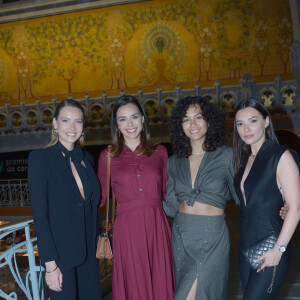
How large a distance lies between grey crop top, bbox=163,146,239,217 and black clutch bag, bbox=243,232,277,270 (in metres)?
0.42

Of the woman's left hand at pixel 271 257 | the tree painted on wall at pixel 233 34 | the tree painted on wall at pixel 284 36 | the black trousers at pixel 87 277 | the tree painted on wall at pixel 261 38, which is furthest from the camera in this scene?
the tree painted on wall at pixel 233 34

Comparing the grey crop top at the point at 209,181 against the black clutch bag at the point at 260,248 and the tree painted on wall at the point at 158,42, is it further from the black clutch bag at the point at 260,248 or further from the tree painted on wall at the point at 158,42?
the tree painted on wall at the point at 158,42

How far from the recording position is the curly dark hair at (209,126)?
97.4 inches

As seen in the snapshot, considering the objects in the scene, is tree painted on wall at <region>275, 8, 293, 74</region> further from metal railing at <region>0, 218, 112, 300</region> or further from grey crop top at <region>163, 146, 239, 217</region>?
grey crop top at <region>163, 146, 239, 217</region>

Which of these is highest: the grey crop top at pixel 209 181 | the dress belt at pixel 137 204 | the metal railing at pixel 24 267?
the grey crop top at pixel 209 181

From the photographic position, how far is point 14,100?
11078 mm

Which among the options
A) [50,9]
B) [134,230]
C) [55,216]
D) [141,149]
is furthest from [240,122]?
[50,9]

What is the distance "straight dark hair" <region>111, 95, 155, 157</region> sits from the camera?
2.61 m

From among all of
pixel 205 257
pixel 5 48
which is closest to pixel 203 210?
pixel 205 257

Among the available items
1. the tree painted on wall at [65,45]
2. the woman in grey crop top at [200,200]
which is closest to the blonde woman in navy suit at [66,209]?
the woman in grey crop top at [200,200]

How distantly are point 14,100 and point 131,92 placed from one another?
12.2ft

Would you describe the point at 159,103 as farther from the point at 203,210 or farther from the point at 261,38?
the point at 203,210

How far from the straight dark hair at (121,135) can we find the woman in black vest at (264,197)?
0.73 m

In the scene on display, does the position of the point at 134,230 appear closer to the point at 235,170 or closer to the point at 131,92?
the point at 235,170
